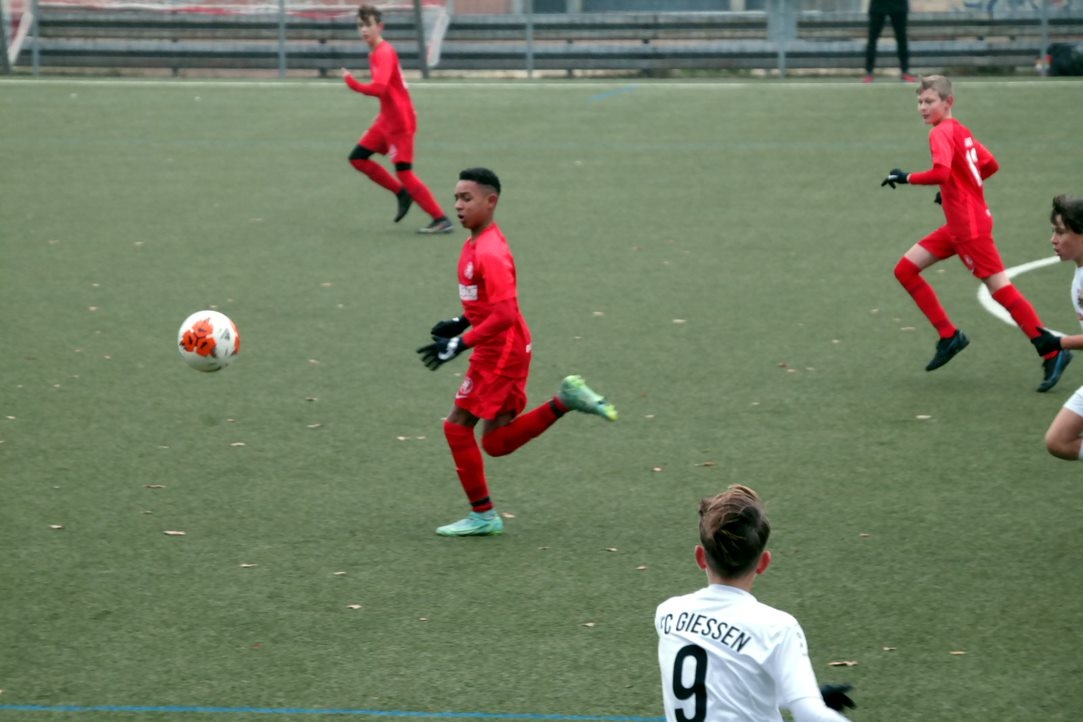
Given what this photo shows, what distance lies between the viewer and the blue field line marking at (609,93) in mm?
26328

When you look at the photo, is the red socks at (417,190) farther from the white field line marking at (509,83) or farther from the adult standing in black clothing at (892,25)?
the adult standing in black clothing at (892,25)

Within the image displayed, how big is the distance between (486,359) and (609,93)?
20.3 m

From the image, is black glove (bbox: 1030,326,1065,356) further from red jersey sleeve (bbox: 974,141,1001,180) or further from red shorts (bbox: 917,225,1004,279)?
red jersey sleeve (bbox: 974,141,1001,180)

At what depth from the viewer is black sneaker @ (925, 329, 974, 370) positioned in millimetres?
10586

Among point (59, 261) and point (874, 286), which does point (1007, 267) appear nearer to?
point (874, 286)

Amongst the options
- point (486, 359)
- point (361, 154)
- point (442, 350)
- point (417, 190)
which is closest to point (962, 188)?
point (486, 359)

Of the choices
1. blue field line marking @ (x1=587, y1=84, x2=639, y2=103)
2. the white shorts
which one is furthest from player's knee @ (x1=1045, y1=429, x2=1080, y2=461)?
blue field line marking @ (x1=587, y1=84, x2=639, y2=103)

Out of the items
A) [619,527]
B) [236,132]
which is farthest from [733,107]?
[619,527]

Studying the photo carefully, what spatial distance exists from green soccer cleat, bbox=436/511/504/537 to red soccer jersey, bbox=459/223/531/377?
753 millimetres

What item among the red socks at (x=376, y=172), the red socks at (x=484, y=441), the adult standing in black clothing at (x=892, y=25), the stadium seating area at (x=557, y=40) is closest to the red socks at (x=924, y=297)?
the red socks at (x=484, y=441)

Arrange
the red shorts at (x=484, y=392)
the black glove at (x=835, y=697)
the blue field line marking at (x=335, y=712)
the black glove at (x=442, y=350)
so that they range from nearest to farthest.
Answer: the black glove at (x=835, y=697) → the blue field line marking at (x=335, y=712) → the black glove at (x=442, y=350) → the red shorts at (x=484, y=392)

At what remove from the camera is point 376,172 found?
16.6 meters

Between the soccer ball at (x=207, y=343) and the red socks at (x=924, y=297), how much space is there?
4626 mm

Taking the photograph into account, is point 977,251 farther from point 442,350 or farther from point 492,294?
point 442,350
